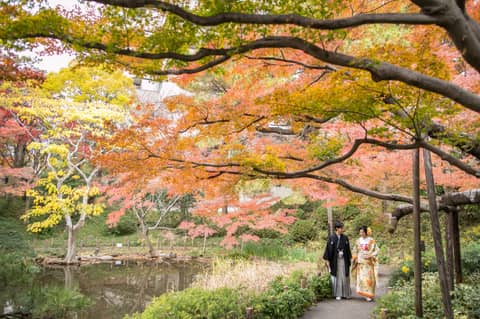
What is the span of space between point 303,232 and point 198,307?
12.8 m

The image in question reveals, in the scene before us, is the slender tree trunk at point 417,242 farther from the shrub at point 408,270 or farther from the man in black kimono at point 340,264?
the shrub at point 408,270

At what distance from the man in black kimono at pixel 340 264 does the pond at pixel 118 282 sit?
4.24m

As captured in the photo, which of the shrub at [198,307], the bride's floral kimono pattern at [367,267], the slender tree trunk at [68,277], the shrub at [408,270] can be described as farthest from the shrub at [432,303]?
the slender tree trunk at [68,277]

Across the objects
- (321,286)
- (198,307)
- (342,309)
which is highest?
(198,307)

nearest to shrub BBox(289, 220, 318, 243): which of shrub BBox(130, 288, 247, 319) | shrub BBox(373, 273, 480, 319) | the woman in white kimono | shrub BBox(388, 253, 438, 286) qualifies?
shrub BBox(388, 253, 438, 286)

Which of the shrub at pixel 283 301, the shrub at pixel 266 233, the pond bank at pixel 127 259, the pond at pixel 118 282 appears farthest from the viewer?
the shrub at pixel 266 233

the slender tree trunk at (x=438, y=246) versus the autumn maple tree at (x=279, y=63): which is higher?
the autumn maple tree at (x=279, y=63)

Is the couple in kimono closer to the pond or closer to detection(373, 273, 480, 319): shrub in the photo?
detection(373, 273, 480, 319): shrub

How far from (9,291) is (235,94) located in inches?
262

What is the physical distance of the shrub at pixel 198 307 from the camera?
4.59m

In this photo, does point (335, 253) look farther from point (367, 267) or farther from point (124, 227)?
point (124, 227)

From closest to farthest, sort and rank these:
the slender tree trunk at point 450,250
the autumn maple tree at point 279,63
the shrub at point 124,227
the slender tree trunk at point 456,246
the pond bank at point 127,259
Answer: the autumn maple tree at point 279,63 < the slender tree trunk at point 450,250 < the slender tree trunk at point 456,246 < the pond bank at point 127,259 < the shrub at point 124,227

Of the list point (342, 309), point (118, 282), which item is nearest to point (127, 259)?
point (118, 282)

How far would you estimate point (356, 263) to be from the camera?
24.7 ft
